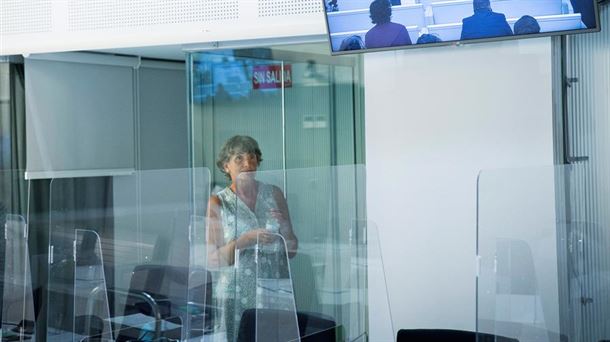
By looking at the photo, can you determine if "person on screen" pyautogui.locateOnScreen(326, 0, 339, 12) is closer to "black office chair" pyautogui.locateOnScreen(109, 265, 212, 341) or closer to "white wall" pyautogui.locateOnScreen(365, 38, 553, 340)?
"white wall" pyautogui.locateOnScreen(365, 38, 553, 340)

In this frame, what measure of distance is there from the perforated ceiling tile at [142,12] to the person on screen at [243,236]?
1302 mm

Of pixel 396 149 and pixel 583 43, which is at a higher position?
pixel 583 43

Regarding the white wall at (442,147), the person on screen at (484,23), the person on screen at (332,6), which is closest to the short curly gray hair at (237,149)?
the white wall at (442,147)

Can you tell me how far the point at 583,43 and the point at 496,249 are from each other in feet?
5.82

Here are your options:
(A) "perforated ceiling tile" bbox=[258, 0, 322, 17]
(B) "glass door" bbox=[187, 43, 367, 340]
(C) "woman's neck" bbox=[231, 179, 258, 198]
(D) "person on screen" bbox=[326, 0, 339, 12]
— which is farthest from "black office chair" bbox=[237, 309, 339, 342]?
(A) "perforated ceiling tile" bbox=[258, 0, 322, 17]

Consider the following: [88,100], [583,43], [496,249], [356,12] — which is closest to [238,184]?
[356,12]

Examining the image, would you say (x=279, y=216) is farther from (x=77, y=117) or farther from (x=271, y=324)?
(x=77, y=117)

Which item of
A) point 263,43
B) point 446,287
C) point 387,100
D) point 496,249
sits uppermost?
point 263,43

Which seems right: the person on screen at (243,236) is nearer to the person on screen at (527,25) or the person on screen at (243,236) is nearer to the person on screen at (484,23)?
the person on screen at (484,23)

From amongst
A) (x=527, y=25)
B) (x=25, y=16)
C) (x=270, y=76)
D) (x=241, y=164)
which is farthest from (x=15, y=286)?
(x=527, y=25)

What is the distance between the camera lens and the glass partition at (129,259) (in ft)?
16.5

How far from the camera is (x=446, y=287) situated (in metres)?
5.97

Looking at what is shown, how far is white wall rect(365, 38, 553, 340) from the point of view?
5719 millimetres

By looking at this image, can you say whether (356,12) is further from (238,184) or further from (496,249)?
(496,249)
